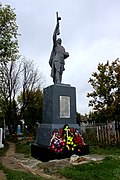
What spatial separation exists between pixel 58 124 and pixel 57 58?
10.6 ft

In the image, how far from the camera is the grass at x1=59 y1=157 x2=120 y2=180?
514cm

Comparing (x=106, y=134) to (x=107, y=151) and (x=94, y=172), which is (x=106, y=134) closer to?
(x=107, y=151)

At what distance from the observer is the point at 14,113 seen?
84.3 feet

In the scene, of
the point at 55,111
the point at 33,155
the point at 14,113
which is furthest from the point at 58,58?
the point at 14,113

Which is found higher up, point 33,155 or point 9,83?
point 9,83

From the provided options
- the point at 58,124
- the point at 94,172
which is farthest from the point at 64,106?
the point at 94,172

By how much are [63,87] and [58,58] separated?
161 cm

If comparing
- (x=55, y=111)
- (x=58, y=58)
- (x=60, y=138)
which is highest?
(x=58, y=58)

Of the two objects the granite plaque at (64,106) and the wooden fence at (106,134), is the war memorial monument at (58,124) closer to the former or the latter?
the granite plaque at (64,106)

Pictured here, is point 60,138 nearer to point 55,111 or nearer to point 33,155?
point 55,111

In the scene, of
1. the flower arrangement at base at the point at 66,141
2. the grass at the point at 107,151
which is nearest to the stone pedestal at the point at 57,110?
the flower arrangement at base at the point at 66,141

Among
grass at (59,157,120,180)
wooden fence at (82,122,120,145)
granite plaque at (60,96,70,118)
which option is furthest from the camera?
wooden fence at (82,122,120,145)

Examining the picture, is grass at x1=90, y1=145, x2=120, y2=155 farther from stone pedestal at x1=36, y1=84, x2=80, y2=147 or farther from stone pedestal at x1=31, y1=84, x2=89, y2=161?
stone pedestal at x1=36, y1=84, x2=80, y2=147

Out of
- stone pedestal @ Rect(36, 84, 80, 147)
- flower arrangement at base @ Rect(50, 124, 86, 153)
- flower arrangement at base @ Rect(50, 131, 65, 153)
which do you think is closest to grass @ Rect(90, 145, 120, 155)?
flower arrangement at base @ Rect(50, 124, 86, 153)
